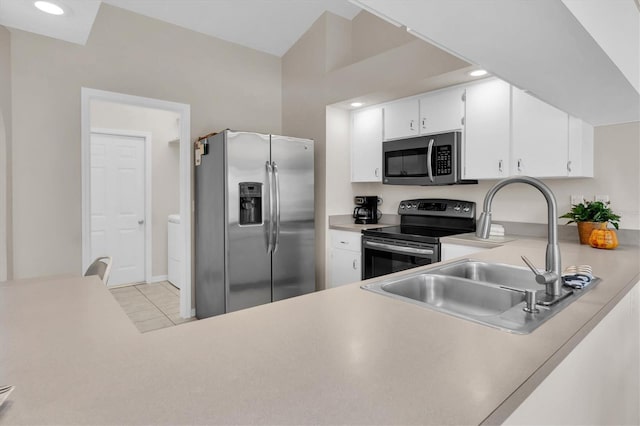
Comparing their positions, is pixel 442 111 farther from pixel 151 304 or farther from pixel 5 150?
pixel 151 304

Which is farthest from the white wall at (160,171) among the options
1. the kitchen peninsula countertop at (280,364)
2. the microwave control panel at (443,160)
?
the kitchen peninsula countertop at (280,364)

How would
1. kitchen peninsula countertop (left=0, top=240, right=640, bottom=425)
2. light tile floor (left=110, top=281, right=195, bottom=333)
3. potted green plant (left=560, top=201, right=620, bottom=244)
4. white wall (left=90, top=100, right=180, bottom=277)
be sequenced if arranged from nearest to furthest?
1. kitchen peninsula countertop (left=0, top=240, right=640, bottom=425)
2. potted green plant (left=560, top=201, right=620, bottom=244)
3. light tile floor (left=110, top=281, right=195, bottom=333)
4. white wall (left=90, top=100, right=180, bottom=277)

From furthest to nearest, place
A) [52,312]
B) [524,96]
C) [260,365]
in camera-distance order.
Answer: [524,96], [52,312], [260,365]

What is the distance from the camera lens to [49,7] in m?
1.95

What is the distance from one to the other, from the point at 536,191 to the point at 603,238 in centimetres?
69

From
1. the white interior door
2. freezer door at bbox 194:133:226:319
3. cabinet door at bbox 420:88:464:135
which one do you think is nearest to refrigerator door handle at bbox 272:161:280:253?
freezer door at bbox 194:133:226:319

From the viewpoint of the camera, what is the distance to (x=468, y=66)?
2.51 meters

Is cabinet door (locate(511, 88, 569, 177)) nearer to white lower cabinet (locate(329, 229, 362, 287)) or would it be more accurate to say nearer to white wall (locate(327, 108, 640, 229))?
white wall (locate(327, 108, 640, 229))

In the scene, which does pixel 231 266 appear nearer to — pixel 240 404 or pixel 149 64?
pixel 149 64

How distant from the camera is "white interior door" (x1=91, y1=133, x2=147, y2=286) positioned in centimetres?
453

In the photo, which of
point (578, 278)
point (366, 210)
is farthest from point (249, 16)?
point (578, 278)

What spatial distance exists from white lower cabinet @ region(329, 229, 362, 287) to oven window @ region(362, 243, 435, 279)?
4.8 inches

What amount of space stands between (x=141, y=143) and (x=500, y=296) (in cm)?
492

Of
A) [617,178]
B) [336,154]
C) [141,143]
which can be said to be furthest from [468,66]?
[141,143]
